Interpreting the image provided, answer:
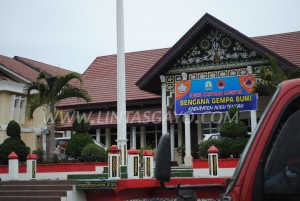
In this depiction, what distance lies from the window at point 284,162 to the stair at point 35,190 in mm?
10247

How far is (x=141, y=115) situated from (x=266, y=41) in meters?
7.62

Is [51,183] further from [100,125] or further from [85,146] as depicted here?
[100,125]

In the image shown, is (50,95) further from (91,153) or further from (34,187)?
(34,187)

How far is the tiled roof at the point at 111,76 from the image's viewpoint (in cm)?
2547

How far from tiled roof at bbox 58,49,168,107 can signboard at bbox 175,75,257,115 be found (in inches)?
202

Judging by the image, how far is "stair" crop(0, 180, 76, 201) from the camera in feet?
41.9

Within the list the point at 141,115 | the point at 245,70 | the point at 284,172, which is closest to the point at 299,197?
the point at 284,172

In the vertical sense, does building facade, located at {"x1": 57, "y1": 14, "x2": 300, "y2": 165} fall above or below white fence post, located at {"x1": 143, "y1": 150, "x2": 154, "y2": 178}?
A: above

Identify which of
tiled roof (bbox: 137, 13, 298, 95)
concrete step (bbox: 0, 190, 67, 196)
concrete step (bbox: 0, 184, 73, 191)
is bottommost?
concrete step (bbox: 0, 190, 67, 196)

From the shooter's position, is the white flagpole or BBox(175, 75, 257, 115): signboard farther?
BBox(175, 75, 257, 115): signboard

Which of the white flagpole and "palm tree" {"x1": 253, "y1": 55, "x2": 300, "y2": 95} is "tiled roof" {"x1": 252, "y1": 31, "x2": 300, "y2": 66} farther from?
the white flagpole

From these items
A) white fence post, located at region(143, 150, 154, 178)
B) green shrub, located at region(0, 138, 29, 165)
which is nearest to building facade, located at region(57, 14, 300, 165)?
green shrub, located at region(0, 138, 29, 165)

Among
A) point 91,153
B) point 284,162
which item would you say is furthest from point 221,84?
point 284,162

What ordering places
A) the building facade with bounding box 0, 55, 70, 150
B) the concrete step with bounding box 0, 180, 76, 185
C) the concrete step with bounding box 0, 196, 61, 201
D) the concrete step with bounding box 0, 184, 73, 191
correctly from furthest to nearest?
the building facade with bounding box 0, 55, 70, 150 → the concrete step with bounding box 0, 180, 76, 185 → the concrete step with bounding box 0, 184, 73, 191 → the concrete step with bounding box 0, 196, 61, 201
